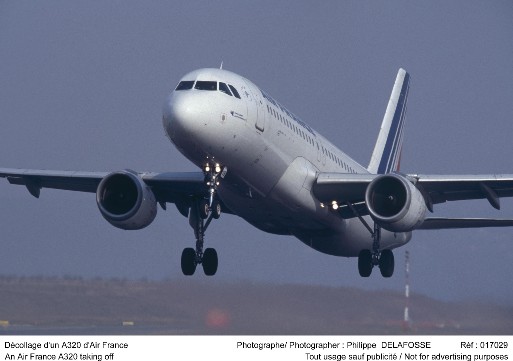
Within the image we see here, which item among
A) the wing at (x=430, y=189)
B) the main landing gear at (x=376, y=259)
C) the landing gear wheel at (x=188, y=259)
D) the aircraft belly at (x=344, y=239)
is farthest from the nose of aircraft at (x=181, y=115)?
the main landing gear at (x=376, y=259)

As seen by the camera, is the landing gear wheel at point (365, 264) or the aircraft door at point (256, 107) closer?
the aircraft door at point (256, 107)

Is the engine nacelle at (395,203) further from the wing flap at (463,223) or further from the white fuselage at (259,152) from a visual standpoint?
the wing flap at (463,223)

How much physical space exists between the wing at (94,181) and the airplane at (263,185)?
0.04 meters

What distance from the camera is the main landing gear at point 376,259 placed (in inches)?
1845

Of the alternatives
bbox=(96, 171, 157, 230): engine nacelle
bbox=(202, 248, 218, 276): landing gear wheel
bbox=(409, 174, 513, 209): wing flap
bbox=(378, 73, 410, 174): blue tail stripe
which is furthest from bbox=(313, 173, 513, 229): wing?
bbox=(378, 73, 410, 174): blue tail stripe

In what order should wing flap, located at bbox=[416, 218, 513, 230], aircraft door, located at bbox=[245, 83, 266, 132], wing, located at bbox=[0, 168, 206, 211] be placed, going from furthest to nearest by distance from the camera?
wing flap, located at bbox=[416, 218, 513, 230]
wing, located at bbox=[0, 168, 206, 211]
aircraft door, located at bbox=[245, 83, 266, 132]

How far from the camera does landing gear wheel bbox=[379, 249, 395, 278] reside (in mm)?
47625

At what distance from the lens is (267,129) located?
40.1 metres

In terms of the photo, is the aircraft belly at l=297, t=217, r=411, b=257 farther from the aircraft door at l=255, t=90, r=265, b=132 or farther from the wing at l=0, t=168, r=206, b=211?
the aircraft door at l=255, t=90, r=265, b=132

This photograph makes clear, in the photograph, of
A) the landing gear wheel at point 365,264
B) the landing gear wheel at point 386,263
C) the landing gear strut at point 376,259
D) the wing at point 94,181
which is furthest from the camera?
the landing gear wheel at point 386,263

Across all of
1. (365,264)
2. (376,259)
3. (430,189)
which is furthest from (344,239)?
(430,189)

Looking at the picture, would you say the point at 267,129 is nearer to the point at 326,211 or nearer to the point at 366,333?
the point at 326,211

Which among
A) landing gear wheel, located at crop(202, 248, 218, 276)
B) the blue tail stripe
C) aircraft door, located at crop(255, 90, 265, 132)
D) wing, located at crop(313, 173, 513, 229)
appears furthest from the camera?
the blue tail stripe
